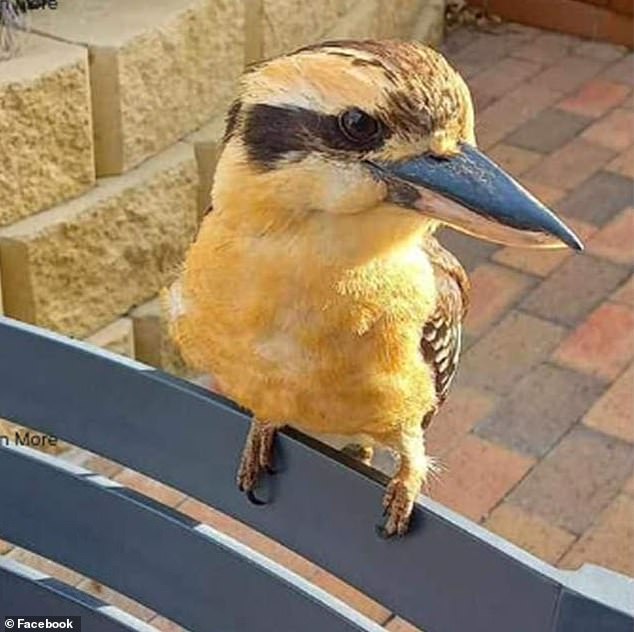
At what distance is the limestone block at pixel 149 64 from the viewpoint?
2289 mm

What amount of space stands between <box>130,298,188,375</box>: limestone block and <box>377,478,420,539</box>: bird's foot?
1.49 m

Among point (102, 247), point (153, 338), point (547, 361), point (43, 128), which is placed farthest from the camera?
point (547, 361)

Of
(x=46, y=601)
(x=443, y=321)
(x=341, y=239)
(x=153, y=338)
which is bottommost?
(x=153, y=338)

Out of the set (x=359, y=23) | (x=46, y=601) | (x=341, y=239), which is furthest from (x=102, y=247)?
(x=341, y=239)

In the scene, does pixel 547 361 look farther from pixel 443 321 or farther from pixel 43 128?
pixel 443 321

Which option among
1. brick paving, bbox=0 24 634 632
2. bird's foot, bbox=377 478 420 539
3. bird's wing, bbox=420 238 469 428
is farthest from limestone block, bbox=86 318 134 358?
bird's foot, bbox=377 478 420 539

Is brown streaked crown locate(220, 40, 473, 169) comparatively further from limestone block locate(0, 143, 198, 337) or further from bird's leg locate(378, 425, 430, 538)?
limestone block locate(0, 143, 198, 337)

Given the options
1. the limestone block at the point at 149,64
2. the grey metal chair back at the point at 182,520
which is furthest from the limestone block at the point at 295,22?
the grey metal chair back at the point at 182,520

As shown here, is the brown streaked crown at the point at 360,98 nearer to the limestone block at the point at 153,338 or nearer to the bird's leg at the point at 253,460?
the bird's leg at the point at 253,460

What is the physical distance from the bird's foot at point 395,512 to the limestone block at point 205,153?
1573 millimetres

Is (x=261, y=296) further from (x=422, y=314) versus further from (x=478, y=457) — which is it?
(x=478, y=457)

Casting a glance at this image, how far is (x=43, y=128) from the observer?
219 centimetres

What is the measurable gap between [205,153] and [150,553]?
149 centimetres

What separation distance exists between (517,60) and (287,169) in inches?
116
